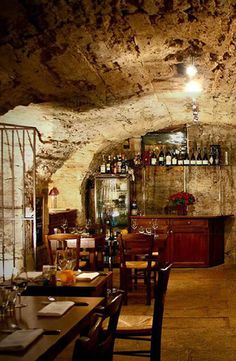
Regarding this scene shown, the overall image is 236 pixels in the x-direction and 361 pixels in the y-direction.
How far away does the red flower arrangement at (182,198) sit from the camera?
9.66 m

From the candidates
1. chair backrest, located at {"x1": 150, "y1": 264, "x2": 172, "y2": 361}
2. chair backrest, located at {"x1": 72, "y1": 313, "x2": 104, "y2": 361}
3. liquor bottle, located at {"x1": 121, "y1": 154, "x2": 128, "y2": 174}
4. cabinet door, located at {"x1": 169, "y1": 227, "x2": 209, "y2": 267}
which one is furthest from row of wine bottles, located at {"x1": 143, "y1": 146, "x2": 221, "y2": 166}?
chair backrest, located at {"x1": 72, "y1": 313, "x2": 104, "y2": 361}

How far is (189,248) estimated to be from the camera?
932 centimetres

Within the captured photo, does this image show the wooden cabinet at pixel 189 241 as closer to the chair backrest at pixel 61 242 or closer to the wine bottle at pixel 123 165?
the wine bottle at pixel 123 165

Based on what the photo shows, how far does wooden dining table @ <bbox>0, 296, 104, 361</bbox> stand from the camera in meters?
2.30

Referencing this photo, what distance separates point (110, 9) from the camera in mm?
3467

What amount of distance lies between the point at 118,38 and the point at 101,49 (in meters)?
0.26

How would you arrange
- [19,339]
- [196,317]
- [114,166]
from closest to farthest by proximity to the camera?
[19,339] → [196,317] → [114,166]

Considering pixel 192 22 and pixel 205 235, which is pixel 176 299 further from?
pixel 192 22

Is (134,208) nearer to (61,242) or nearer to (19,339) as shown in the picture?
(61,242)

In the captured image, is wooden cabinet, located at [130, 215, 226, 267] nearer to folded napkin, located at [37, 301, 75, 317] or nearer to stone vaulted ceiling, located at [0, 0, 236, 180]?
stone vaulted ceiling, located at [0, 0, 236, 180]

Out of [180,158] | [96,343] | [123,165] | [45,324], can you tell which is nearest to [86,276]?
[45,324]

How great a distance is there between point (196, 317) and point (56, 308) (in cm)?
303

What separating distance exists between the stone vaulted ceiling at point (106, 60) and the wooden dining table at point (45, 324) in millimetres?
1993

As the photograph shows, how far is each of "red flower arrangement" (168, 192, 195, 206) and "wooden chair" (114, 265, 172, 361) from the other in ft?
18.7
